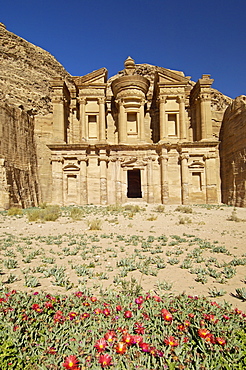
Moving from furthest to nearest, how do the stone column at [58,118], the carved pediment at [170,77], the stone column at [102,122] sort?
the carved pediment at [170,77] < the stone column at [102,122] < the stone column at [58,118]

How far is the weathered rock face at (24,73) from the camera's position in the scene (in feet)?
85.5

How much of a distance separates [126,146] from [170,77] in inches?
364

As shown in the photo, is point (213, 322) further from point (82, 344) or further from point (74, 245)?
point (74, 245)

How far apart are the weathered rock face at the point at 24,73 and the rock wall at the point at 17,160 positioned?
3.12 meters

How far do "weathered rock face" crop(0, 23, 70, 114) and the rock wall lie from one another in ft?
10.2

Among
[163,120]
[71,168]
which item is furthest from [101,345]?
[163,120]

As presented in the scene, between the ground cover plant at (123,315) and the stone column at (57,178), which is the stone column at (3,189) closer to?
the stone column at (57,178)

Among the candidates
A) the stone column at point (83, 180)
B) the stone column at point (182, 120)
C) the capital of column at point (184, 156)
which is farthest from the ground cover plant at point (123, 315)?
the stone column at point (182, 120)

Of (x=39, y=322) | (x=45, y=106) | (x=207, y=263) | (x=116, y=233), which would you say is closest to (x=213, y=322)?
(x=39, y=322)

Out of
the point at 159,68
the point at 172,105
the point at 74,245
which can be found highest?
the point at 159,68

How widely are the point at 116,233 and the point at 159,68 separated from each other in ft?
72.3

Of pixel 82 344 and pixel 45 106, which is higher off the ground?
pixel 45 106

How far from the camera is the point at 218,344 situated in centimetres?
221

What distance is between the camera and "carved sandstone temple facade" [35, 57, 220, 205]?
76.6 ft
